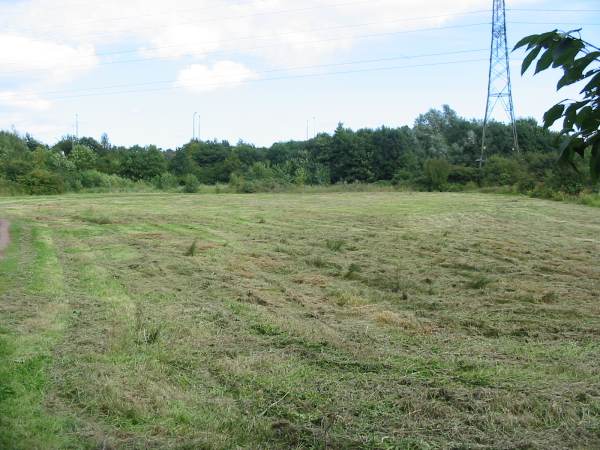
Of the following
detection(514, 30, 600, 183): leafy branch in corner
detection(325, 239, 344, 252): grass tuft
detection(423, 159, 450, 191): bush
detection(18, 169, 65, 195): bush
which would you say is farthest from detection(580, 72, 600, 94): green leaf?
detection(423, 159, 450, 191): bush

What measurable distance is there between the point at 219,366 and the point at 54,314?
2.69 metres

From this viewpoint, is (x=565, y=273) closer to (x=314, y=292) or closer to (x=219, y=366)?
(x=314, y=292)

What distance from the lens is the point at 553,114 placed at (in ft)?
6.10

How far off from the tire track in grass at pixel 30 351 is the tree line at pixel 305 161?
33880 millimetres

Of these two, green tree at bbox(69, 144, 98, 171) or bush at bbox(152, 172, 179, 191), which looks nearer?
bush at bbox(152, 172, 179, 191)

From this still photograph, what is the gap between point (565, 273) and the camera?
971cm

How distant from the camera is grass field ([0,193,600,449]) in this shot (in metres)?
3.75

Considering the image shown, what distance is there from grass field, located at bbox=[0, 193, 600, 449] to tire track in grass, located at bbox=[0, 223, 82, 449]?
18 millimetres

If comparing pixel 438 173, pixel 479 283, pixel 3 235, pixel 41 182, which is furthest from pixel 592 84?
pixel 438 173

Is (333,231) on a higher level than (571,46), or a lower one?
lower

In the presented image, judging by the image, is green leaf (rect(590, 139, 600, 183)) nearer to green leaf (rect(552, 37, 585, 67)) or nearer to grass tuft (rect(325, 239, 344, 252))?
green leaf (rect(552, 37, 585, 67))

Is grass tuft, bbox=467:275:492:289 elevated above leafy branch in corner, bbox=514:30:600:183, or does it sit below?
below

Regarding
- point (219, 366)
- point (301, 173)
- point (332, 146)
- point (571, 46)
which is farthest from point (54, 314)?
point (332, 146)

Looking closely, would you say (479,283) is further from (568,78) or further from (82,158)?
(82,158)
